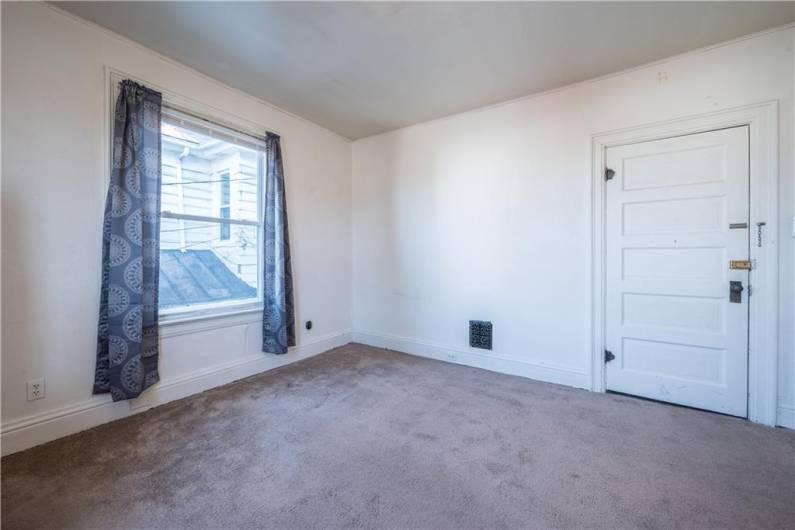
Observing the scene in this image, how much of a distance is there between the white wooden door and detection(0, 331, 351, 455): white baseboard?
10.3 ft

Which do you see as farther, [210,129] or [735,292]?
[210,129]

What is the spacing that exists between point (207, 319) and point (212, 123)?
1664mm

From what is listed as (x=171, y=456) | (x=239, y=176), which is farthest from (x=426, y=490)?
(x=239, y=176)

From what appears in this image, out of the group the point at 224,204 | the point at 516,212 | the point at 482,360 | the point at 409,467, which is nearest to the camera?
the point at 409,467

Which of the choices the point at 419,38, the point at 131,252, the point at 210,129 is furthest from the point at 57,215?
the point at 419,38

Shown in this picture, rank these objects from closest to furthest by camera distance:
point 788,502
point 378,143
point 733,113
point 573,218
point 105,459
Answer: point 788,502
point 105,459
point 733,113
point 573,218
point 378,143

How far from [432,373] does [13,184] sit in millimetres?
3196

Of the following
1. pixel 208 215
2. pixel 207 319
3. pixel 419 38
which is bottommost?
pixel 207 319

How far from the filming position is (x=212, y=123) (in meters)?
2.81

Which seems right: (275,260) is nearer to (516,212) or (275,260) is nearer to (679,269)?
(516,212)

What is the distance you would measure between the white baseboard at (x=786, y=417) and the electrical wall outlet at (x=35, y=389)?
4.63 metres

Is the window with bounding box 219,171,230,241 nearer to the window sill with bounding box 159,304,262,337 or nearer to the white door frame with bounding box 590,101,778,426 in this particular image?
the window sill with bounding box 159,304,262,337

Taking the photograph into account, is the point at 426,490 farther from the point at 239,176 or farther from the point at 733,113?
the point at 733,113

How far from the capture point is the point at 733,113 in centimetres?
228
